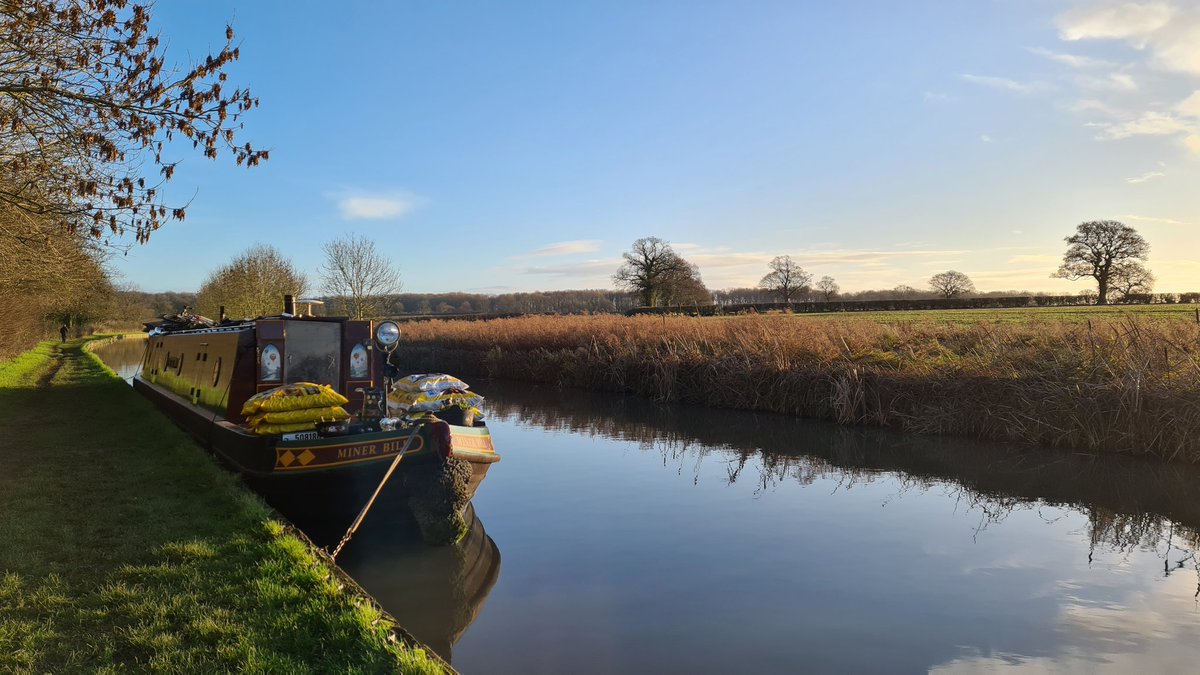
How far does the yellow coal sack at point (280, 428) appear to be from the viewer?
20.9 feet

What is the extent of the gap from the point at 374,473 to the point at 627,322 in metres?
17.8

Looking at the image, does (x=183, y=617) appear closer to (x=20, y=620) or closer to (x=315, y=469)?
(x=20, y=620)

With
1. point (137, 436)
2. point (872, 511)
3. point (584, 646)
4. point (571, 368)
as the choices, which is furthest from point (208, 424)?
point (571, 368)

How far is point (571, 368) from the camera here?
21.9 meters

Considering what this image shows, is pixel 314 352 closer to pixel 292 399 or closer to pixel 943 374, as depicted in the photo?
pixel 292 399

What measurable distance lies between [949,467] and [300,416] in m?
8.87

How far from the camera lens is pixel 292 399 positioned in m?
6.47

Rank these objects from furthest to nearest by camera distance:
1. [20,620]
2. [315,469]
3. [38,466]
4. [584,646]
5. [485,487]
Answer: [485,487] → [38,466] → [315,469] → [584,646] → [20,620]

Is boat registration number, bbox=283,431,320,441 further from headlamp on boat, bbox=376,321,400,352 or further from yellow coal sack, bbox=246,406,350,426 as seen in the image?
headlamp on boat, bbox=376,321,400,352

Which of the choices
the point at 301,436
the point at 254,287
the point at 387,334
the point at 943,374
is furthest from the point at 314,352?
the point at 254,287

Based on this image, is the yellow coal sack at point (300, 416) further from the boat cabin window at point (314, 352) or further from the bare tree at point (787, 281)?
the bare tree at point (787, 281)

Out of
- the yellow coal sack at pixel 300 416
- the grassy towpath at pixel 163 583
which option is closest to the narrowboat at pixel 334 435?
the yellow coal sack at pixel 300 416

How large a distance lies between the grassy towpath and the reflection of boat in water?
868 mm

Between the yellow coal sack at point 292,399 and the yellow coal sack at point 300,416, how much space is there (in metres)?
0.04
